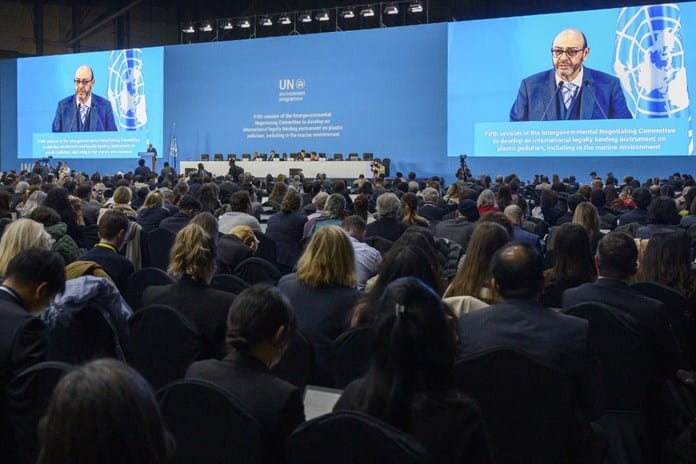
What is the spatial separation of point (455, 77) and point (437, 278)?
16348 mm

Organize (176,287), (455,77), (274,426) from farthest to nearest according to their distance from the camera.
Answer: (455,77) → (176,287) → (274,426)

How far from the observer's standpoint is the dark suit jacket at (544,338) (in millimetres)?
2482

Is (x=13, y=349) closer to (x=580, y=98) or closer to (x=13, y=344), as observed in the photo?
(x=13, y=344)

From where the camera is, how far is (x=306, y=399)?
258 centimetres

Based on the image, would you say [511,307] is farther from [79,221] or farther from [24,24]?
[24,24]

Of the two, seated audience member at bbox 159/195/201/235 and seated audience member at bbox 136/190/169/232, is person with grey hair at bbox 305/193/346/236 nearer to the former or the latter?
seated audience member at bbox 159/195/201/235

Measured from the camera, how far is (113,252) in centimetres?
439

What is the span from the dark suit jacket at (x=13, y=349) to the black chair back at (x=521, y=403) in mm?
1340

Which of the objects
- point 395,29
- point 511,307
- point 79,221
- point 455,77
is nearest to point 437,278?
point 511,307

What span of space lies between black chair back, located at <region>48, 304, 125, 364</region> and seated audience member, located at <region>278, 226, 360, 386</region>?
78cm

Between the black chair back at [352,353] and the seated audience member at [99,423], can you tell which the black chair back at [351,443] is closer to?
the seated audience member at [99,423]

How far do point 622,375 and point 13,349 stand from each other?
219 cm

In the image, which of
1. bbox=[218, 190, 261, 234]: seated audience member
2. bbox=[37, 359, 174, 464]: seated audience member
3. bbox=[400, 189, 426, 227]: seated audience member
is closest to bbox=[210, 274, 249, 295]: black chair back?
bbox=[218, 190, 261, 234]: seated audience member

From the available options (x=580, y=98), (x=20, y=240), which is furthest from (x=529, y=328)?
(x=580, y=98)
